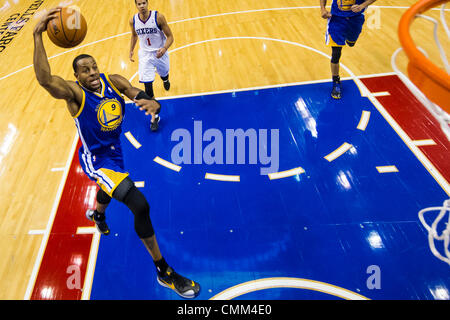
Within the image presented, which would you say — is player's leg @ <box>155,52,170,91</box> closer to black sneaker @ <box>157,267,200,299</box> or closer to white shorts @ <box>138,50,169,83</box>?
white shorts @ <box>138,50,169,83</box>

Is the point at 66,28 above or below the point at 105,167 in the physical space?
above

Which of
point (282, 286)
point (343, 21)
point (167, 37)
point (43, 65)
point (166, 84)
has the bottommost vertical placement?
point (282, 286)

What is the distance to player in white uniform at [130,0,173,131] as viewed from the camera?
13.8 ft

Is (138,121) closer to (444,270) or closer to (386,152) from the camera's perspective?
(386,152)

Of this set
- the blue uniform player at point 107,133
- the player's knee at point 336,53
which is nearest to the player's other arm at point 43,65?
the blue uniform player at point 107,133

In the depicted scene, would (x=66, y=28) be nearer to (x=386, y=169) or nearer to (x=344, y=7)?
(x=344, y=7)

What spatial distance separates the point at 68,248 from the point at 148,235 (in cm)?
125

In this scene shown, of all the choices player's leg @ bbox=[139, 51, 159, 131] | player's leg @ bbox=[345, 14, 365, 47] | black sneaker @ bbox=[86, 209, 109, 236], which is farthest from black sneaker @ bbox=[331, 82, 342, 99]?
black sneaker @ bbox=[86, 209, 109, 236]

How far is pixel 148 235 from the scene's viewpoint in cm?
252

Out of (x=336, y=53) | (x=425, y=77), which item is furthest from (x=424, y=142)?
(x=425, y=77)

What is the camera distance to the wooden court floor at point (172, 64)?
3660 mm

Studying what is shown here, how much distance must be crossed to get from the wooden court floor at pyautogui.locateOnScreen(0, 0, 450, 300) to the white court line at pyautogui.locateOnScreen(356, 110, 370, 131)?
1137mm

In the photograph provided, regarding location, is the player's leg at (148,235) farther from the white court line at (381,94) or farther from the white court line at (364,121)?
the white court line at (381,94)

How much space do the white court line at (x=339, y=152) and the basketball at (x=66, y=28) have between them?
3071mm
